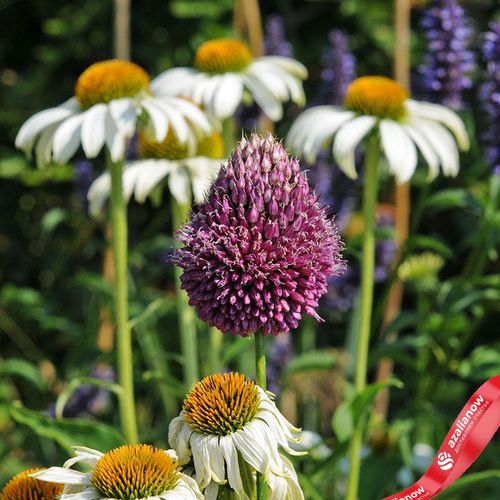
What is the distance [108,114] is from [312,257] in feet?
2.95

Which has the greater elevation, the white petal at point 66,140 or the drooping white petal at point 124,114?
the drooping white petal at point 124,114

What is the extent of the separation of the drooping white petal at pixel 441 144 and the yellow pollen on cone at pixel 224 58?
1.79ft

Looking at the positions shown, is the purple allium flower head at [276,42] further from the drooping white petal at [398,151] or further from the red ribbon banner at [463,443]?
the red ribbon banner at [463,443]

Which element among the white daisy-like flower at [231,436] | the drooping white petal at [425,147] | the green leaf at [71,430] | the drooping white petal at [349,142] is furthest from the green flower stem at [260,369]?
the drooping white petal at [425,147]

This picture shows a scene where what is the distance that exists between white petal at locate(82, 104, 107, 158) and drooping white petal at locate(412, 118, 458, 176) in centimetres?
66

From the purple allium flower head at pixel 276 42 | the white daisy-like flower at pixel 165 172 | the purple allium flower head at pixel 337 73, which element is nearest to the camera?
the white daisy-like flower at pixel 165 172

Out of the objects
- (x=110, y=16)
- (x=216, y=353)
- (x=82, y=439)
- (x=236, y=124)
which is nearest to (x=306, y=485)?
(x=82, y=439)

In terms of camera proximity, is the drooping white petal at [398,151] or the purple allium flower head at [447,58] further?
the purple allium flower head at [447,58]

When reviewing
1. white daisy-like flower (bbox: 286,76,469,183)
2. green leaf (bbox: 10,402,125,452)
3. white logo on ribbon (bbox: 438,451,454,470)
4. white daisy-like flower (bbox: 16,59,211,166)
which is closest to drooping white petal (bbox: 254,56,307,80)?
white daisy-like flower (bbox: 286,76,469,183)

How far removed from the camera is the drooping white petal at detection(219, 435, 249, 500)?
1.06m

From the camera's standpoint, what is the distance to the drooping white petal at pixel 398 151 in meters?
1.81

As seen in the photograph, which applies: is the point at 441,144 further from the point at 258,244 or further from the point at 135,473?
the point at 135,473

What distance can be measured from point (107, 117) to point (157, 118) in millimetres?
114

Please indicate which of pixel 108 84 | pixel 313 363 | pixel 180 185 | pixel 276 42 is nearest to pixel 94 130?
pixel 108 84
